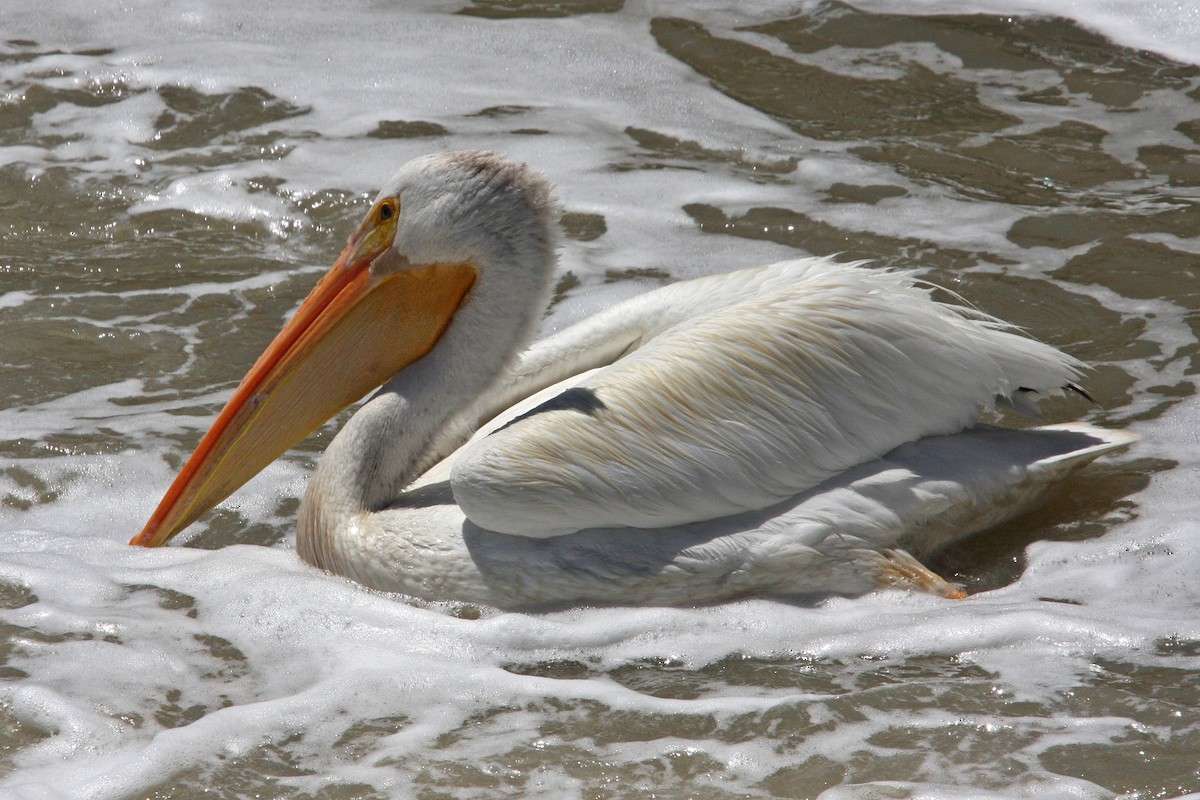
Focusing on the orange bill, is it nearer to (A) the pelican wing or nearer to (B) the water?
(B) the water

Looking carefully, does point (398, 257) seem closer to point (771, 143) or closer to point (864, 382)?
point (864, 382)

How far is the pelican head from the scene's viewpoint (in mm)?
3391

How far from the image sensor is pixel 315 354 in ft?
11.6

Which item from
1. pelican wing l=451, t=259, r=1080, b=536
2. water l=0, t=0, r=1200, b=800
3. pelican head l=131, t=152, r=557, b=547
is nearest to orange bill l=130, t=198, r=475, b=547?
pelican head l=131, t=152, r=557, b=547

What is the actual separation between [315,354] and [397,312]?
0.77 feet

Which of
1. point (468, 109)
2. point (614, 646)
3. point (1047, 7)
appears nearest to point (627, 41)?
point (468, 109)

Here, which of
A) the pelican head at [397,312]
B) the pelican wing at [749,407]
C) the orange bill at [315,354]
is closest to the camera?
the pelican wing at [749,407]

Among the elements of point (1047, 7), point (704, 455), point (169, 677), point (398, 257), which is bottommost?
point (169, 677)

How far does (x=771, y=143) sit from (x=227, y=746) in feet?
13.0

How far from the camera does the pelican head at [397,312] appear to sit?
339 cm

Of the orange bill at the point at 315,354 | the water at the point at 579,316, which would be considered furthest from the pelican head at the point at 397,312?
the water at the point at 579,316

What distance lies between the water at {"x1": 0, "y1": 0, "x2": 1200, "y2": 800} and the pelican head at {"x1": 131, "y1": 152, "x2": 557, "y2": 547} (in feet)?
0.92

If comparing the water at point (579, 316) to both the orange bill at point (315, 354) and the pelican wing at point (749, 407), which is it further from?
the pelican wing at point (749, 407)

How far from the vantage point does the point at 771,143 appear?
234 inches
